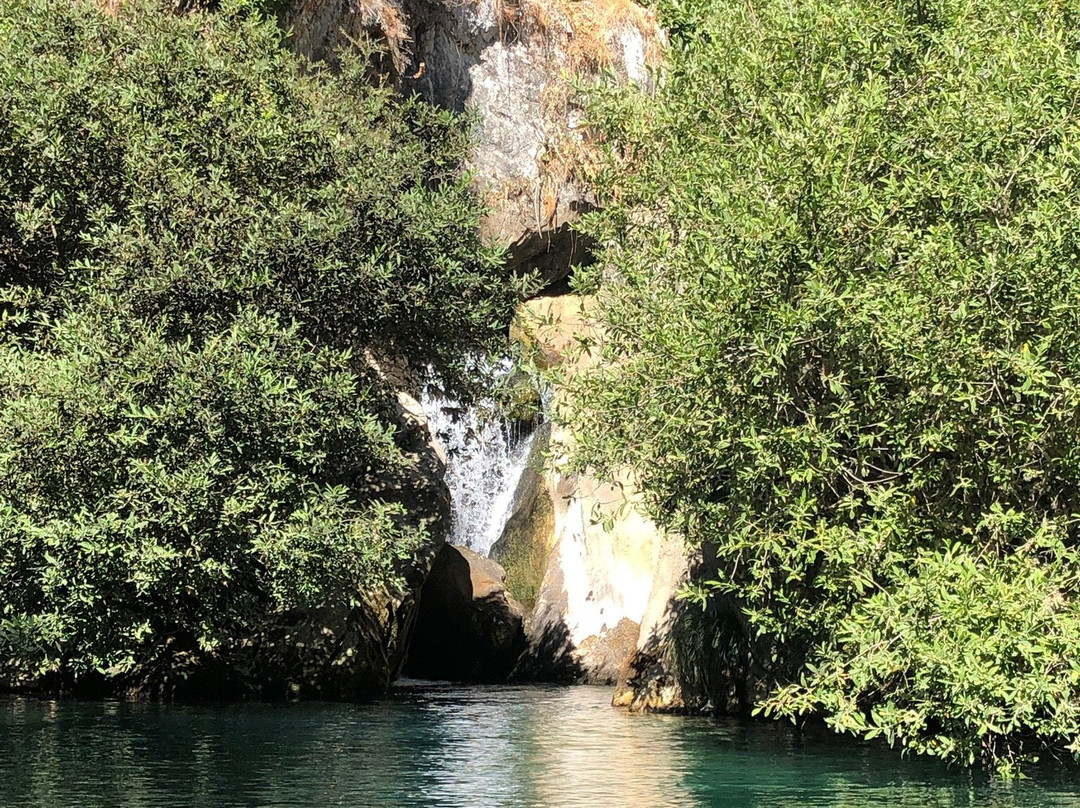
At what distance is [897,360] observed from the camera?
14766 mm

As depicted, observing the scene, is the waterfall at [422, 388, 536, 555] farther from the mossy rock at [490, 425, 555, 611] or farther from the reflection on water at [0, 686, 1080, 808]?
the reflection on water at [0, 686, 1080, 808]

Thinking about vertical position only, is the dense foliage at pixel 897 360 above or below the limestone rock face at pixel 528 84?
below

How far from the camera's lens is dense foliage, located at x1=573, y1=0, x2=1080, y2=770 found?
47.1 ft

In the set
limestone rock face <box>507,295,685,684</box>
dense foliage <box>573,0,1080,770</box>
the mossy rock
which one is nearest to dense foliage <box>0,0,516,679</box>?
dense foliage <box>573,0,1080,770</box>

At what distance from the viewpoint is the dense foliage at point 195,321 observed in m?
20.9

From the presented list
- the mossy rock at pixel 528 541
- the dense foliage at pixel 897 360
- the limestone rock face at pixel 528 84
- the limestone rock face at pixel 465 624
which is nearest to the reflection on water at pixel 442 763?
the dense foliage at pixel 897 360

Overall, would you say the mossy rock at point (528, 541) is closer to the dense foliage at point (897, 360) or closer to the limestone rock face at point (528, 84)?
the limestone rock face at point (528, 84)

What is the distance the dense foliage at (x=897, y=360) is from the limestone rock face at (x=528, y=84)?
74.2 feet

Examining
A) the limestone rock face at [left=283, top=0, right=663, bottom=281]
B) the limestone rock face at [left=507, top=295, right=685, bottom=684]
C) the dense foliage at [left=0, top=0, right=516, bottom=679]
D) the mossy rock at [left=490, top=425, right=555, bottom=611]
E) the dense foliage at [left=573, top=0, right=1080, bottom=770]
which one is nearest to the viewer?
the dense foliage at [left=573, top=0, right=1080, bottom=770]

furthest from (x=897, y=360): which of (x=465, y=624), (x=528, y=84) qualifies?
(x=528, y=84)

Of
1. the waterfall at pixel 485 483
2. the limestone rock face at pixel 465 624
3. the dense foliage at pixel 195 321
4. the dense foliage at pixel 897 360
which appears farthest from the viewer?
the waterfall at pixel 485 483

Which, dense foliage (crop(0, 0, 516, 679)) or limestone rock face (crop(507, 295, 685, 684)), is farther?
limestone rock face (crop(507, 295, 685, 684))

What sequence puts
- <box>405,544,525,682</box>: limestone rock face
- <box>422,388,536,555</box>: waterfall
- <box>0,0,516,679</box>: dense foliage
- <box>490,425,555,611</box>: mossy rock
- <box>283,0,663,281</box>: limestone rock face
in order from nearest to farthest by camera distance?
<box>0,0,516,679</box>: dense foliage, <box>405,544,525,682</box>: limestone rock face, <box>490,425,555,611</box>: mossy rock, <box>422,388,536,555</box>: waterfall, <box>283,0,663,281</box>: limestone rock face

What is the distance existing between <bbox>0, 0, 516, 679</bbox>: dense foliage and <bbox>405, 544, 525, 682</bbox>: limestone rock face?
668cm
